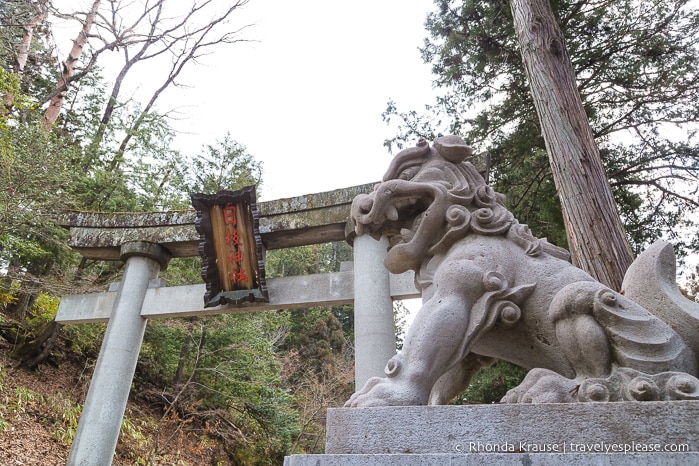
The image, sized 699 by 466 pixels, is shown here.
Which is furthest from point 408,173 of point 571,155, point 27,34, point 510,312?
point 27,34

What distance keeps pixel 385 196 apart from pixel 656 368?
1307 millimetres

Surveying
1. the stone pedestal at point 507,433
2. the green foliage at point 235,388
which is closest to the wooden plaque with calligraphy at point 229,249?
Result: the green foliage at point 235,388

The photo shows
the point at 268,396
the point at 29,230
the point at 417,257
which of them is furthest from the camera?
the point at 268,396

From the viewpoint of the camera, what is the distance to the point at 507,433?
151 centimetres

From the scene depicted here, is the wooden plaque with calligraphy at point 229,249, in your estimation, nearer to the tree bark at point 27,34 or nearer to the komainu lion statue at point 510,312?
the komainu lion statue at point 510,312

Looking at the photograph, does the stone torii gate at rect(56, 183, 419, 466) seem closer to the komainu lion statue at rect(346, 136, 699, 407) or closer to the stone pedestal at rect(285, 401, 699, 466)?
the komainu lion statue at rect(346, 136, 699, 407)

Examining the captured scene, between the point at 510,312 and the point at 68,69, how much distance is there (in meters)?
13.9

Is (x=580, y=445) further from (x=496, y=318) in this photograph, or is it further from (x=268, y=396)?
(x=268, y=396)

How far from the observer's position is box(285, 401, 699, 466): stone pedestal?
1.42 metres

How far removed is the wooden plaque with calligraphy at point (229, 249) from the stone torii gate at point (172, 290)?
0.23 metres

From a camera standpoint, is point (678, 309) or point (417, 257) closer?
point (678, 309)

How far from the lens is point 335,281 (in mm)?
6012

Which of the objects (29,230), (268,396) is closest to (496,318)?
(29,230)

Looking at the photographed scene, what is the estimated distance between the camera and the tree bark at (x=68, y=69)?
11.5m
